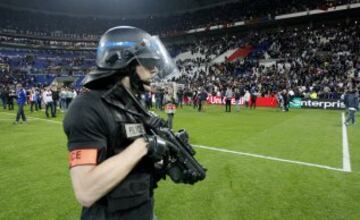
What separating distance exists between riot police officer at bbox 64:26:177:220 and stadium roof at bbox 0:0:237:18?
182 feet

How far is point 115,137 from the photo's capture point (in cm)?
194

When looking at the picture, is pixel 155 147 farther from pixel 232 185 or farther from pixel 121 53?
pixel 232 185

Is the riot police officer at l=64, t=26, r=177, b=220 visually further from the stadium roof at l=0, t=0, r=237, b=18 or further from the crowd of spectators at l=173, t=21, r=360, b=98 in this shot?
the stadium roof at l=0, t=0, r=237, b=18

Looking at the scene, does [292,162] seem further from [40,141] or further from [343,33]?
[343,33]

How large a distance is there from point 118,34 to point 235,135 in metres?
10.6

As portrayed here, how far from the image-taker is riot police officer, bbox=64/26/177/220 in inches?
71.7

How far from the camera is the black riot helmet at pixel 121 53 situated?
2.04 metres

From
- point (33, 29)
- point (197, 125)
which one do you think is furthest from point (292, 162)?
point (33, 29)

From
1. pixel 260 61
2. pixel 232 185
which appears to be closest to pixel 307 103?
pixel 260 61

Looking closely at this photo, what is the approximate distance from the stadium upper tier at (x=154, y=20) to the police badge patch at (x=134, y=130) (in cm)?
4247

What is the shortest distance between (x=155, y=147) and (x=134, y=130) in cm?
17

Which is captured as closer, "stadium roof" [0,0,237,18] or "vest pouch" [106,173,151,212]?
"vest pouch" [106,173,151,212]

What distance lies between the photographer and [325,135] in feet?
41.0

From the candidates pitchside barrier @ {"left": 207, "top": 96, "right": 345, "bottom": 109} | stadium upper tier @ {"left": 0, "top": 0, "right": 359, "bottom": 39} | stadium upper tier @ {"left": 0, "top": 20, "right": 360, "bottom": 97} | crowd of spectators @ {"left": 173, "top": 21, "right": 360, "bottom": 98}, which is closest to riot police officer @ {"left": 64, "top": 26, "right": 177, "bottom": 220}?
crowd of spectators @ {"left": 173, "top": 21, "right": 360, "bottom": 98}
